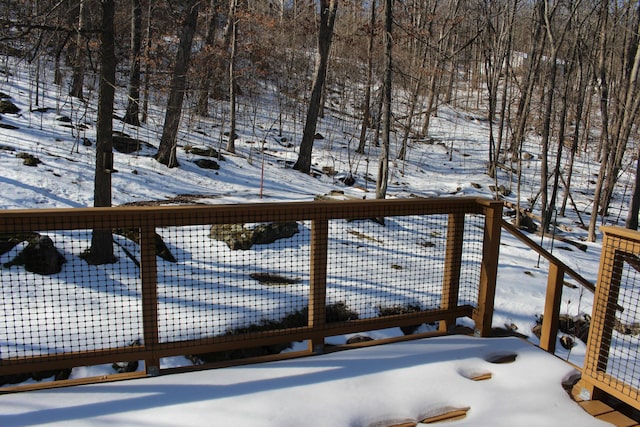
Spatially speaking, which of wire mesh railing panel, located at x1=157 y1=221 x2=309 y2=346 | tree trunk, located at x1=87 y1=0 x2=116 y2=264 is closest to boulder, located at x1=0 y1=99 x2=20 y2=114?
wire mesh railing panel, located at x1=157 y1=221 x2=309 y2=346

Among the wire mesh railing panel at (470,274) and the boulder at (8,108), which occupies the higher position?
the boulder at (8,108)

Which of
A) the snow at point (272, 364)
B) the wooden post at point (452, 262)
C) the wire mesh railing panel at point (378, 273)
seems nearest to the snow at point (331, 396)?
the snow at point (272, 364)

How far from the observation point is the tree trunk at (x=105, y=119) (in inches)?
227

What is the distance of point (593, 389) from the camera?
3285mm

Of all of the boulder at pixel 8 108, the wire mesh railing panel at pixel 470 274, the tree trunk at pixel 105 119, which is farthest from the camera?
the boulder at pixel 8 108

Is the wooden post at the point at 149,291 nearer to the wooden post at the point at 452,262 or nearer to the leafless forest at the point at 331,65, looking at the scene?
the wooden post at the point at 452,262

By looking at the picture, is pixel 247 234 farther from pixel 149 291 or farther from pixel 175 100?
pixel 175 100

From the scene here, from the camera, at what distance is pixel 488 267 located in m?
4.06

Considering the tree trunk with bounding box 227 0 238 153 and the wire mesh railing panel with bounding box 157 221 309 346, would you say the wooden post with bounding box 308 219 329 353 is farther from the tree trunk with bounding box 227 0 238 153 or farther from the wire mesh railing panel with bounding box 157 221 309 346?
the tree trunk with bounding box 227 0 238 153

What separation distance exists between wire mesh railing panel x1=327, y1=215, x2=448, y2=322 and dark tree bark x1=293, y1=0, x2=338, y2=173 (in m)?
5.85

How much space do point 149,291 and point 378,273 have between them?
4393 mm

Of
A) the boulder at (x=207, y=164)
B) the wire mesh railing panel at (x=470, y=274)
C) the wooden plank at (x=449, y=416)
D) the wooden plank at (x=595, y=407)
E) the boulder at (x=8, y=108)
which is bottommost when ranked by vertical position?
the wire mesh railing panel at (x=470, y=274)

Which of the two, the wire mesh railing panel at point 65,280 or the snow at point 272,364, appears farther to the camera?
the wire mesh railing panel at point 65,280

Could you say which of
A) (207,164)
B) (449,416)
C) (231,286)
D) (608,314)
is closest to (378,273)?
(231,286)
